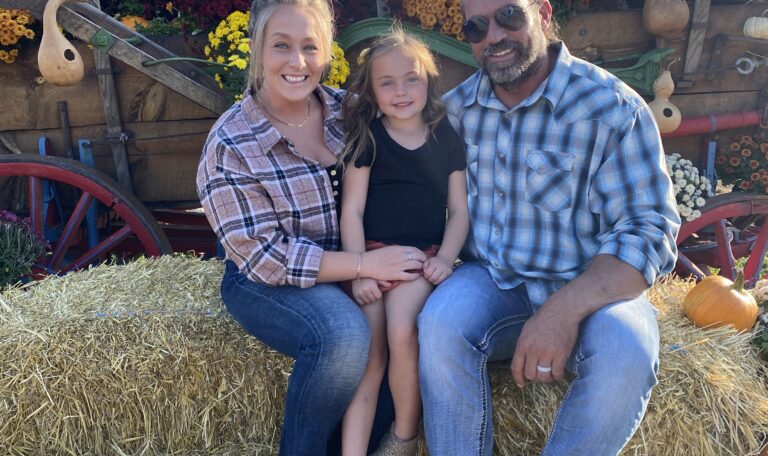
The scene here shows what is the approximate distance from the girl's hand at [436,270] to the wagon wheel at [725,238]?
1906 mm

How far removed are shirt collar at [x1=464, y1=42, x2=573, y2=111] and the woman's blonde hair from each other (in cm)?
60

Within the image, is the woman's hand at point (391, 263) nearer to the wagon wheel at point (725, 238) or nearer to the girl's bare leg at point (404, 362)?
the girl's bare leg at point (404, 362)

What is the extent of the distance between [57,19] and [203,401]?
218 cm

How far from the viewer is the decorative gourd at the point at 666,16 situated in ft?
11.0

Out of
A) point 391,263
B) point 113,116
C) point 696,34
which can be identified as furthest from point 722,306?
point 113,116

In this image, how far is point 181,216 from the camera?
4473 mm

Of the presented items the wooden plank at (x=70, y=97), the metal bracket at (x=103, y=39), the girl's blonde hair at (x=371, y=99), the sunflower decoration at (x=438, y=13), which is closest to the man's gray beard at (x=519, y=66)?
the girl's blonde hair at (x=371, y=99)

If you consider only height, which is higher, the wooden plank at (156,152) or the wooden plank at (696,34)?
the wooden plank at (696,34)

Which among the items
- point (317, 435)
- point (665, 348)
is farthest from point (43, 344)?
point (665, 348)

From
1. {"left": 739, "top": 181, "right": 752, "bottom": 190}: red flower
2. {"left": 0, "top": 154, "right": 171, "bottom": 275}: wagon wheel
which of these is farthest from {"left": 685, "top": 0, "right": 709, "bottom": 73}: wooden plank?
Result: {"left": 0, "top": 154, "right": 171, "bottom": 275}: wagon wheel

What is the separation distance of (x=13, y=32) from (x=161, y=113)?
2.73ft

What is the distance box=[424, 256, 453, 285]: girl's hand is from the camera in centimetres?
236

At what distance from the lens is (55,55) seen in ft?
10.6

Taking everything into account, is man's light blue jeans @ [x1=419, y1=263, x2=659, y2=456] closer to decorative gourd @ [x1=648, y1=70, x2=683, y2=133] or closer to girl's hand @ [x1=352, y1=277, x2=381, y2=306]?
girl's hand @ [x1=352, y1=277, x2=381, y2=306]
